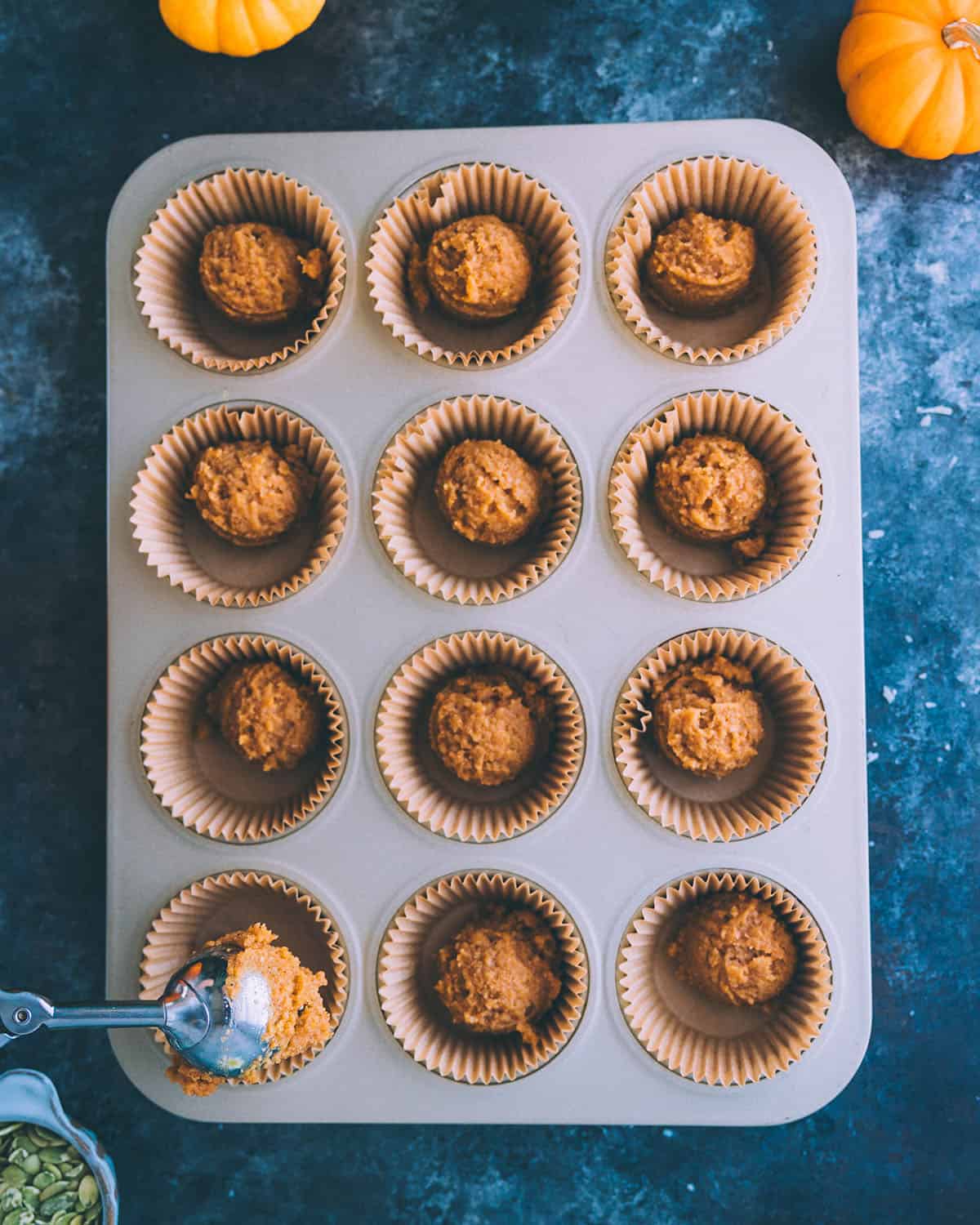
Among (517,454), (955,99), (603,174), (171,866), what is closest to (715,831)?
(517,454)

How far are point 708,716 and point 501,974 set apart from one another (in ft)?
2.00

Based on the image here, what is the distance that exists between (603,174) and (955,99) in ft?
2.23

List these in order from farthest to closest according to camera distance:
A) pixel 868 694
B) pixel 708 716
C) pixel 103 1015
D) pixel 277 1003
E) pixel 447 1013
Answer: pixel 868 694 < pixel 447 1013 < pixel 708 716 < pixel 277 1003 < pixel 103 1015

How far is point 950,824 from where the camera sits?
2213 millimetres

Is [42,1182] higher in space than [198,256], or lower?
lower

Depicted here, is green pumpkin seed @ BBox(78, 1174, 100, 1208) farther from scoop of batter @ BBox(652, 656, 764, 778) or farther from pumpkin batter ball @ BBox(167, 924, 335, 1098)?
scoop of batter @ BBox(652, 656, 764, 778)

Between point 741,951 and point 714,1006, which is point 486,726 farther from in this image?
point 714,1006

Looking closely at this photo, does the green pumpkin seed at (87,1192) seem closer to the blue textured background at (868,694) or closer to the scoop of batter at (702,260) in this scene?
the blue textured background at (868,694)

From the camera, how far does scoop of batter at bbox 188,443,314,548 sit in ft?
6.50

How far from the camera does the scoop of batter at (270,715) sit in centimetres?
199

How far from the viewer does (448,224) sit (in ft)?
6.85

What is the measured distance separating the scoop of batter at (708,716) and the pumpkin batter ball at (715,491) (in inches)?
9.5

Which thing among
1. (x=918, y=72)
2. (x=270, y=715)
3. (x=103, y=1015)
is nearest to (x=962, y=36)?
(x=918, y=72)

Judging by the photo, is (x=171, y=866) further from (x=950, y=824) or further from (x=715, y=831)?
(x=950, y=824)
